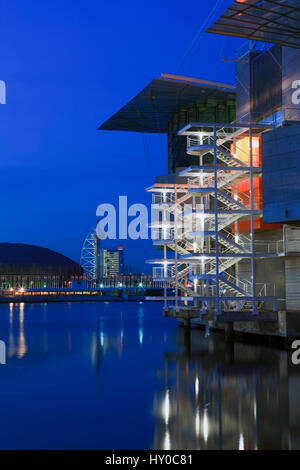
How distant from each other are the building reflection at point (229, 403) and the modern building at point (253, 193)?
14.1 ft

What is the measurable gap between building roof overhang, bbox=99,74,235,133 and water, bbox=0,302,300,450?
103 ft

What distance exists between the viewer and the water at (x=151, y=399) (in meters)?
17.2

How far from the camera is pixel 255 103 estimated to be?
47938mm

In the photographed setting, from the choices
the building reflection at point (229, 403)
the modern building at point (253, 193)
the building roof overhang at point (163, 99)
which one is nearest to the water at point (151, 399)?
the building reflection at point (229, 403)

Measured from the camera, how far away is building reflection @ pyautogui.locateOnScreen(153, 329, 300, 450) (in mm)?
16870

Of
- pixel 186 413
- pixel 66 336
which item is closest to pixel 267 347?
pixel 186 413

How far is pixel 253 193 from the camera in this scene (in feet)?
141

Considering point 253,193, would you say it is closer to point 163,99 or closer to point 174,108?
point 163,99

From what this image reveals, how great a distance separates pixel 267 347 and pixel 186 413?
19138mm

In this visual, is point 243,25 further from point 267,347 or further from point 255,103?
point 267,347

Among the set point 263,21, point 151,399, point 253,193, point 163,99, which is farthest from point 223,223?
point 163,99

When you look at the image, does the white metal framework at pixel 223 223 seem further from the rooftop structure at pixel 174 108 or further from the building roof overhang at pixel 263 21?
the rooftop structure at pixel 174 108

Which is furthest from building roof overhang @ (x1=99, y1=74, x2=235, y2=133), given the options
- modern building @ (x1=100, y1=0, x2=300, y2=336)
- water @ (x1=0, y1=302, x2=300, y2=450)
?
water @ (x1=0, y1=302, x2=300, y2=450)

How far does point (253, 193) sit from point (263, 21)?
12868 mm
